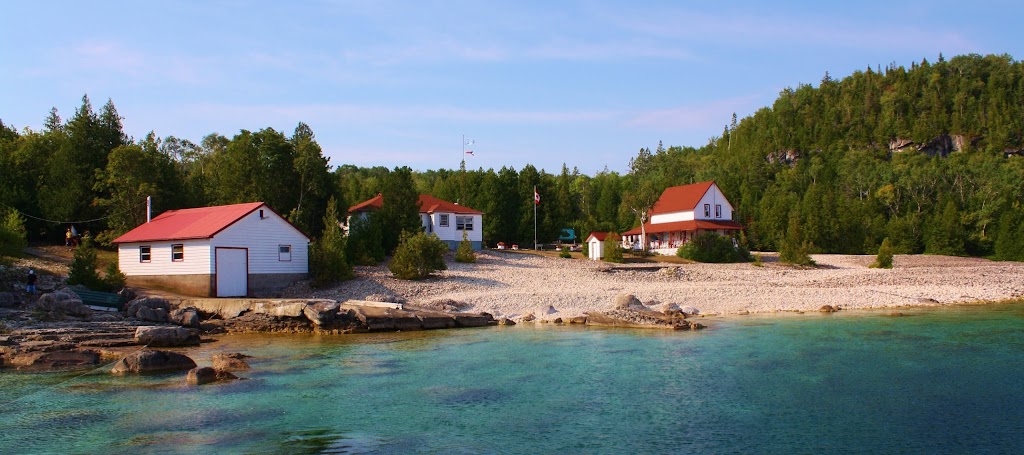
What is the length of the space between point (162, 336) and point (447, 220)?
30.2 meters

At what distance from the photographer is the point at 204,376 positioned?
17.7m

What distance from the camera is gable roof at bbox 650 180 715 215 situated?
64.1 meters

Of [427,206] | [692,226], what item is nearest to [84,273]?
[427,206]

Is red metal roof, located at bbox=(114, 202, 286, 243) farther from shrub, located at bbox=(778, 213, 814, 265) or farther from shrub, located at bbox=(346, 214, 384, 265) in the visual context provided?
shrub, located at bbox=(778, 213, 814, 265)

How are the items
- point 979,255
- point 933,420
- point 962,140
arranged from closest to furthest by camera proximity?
point 933,420 < point 979,255 < point 962,140

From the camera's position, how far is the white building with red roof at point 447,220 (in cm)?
5262

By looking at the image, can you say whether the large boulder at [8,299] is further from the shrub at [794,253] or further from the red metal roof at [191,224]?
the shrub at [794,253]

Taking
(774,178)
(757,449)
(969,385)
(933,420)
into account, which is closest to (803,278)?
(969,385)

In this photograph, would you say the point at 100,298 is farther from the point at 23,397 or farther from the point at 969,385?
the point at 969,385

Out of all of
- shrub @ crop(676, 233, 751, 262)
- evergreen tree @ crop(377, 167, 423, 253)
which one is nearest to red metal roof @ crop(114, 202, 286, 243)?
evergreen tree @ crop(377, 167, 423, 253)

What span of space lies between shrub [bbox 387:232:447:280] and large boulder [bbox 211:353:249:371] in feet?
55.6

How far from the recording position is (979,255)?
70875 mm

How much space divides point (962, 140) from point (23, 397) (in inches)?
5412

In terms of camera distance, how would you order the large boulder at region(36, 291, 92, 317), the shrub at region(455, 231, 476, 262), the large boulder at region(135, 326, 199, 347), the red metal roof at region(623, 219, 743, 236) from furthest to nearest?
the red metal roof at region(623, 219, 743, 236) < the shrub at region(455, 231, 476, 262) < the large boulder at region(36, 291, 92, 317) < the large boulder at region(135, 326, 199, 347)
